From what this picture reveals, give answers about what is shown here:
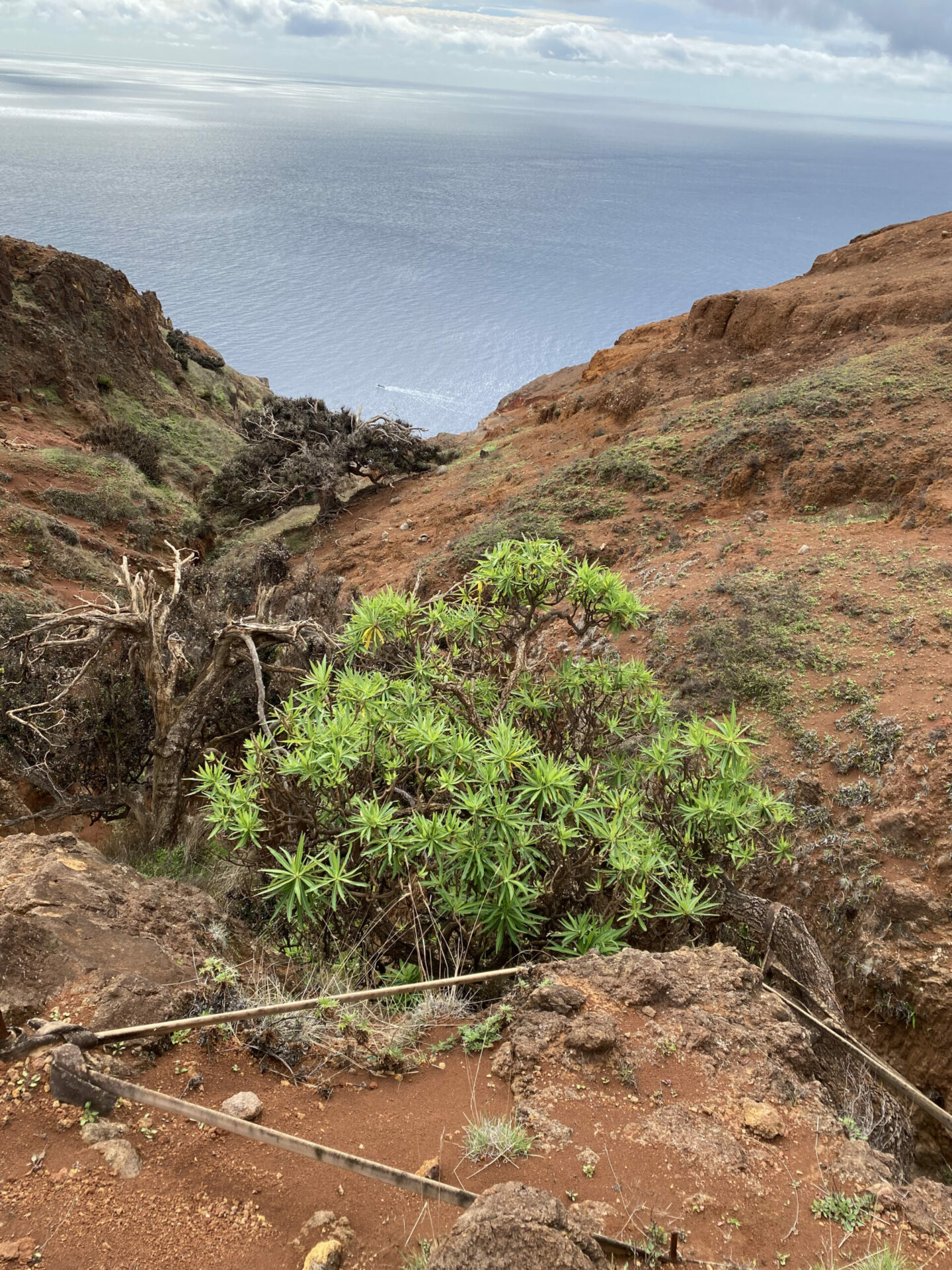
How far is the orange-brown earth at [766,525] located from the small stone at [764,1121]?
482 mm

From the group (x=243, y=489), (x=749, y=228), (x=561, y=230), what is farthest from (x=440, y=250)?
(x=243, y=489)

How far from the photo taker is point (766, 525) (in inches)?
445

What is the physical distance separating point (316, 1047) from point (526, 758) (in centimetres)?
156

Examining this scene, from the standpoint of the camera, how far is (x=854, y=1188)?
102 inches

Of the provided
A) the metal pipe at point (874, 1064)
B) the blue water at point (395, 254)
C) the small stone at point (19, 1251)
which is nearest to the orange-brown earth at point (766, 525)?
the small stone at point (19, 1251)

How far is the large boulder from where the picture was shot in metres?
3.20

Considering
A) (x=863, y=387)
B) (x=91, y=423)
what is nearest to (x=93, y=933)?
(x=863, y=387)

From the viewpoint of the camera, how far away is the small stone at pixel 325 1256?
225 centimetres

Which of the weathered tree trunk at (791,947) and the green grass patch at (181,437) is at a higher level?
the weathered tree trunk at (791,947)

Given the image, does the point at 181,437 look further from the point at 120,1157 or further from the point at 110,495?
the point at 120,1157

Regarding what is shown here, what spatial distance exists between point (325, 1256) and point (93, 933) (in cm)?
189

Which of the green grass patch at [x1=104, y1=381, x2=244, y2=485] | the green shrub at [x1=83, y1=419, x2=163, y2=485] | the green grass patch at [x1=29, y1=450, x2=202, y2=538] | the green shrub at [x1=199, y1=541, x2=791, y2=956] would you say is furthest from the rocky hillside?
the green grass patch at [x1=104, y1=381, x2=244, y2=485]

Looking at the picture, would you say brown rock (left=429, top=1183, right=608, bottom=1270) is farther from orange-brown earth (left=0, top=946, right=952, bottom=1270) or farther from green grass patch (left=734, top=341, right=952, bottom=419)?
green grass patch (left=734, top=341, right=952, bottom=419)

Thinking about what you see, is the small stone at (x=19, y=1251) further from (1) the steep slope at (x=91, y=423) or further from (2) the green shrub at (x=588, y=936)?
(1) the steep slope at (x=91, y=423)
